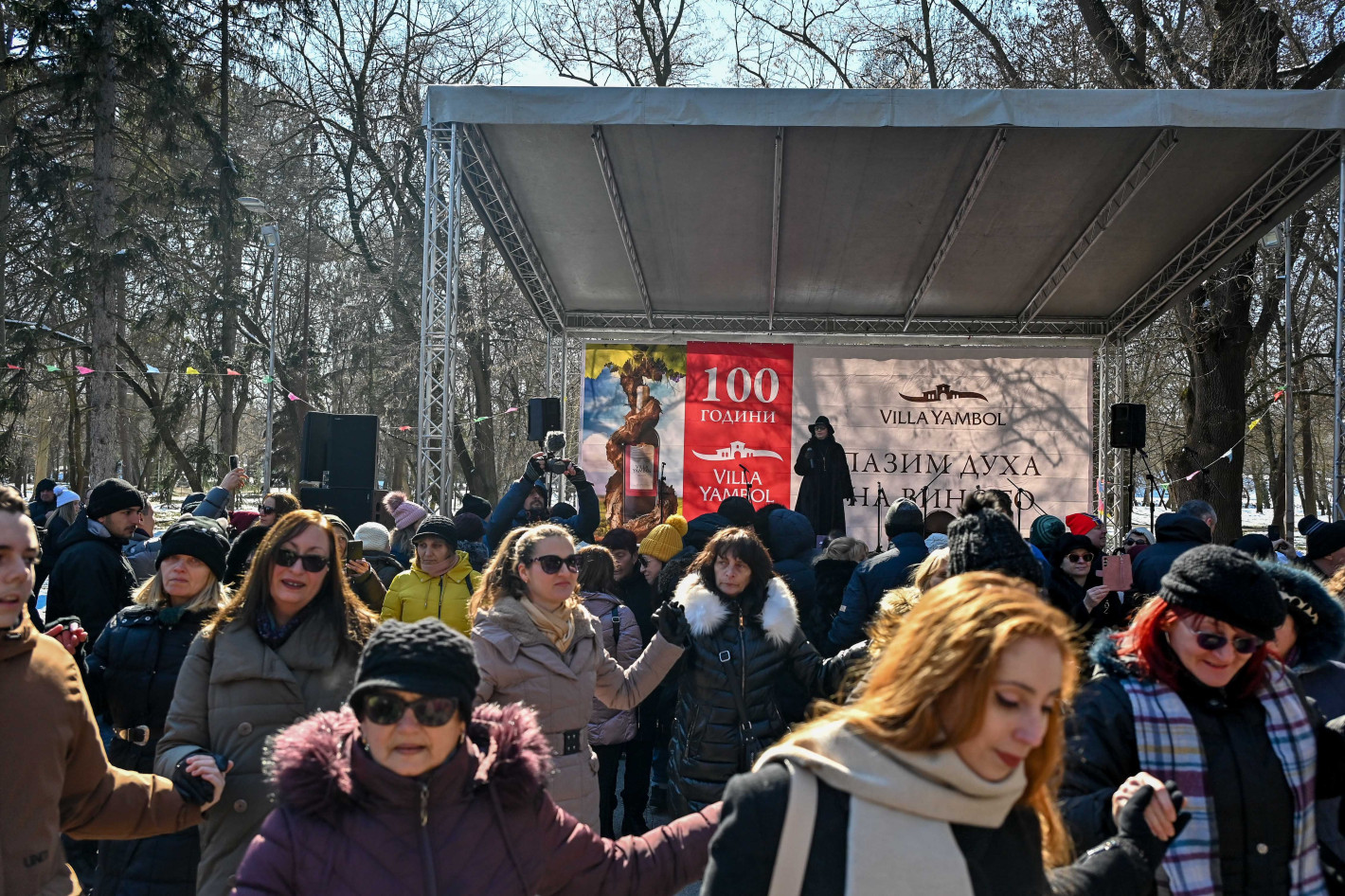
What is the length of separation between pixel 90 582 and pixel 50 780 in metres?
2.59

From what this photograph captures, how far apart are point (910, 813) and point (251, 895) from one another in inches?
42.3

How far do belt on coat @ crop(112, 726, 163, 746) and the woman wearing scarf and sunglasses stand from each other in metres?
0.95

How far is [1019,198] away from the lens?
421 inches

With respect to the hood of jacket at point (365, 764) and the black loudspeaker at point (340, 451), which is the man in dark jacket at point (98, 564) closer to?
the hood of jacket at point (365, 764)

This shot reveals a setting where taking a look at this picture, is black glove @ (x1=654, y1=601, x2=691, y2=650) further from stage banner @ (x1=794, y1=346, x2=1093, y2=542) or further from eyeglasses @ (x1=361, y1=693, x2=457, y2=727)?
stage banner @ (x1=794, y1=346, x2=1093, y2=542)

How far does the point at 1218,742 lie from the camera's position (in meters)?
2.20

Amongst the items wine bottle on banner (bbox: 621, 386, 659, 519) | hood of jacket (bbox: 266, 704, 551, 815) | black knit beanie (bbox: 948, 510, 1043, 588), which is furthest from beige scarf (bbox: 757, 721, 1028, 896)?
wine bottle on banner (bbox: 621, 386, 659, 519)

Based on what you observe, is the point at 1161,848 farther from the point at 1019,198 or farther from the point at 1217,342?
the point at 1217,342

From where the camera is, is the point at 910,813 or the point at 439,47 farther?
the point at 439,47

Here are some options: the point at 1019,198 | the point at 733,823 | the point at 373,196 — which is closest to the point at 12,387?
the point at 373,196

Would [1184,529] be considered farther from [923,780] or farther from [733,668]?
[923,780]

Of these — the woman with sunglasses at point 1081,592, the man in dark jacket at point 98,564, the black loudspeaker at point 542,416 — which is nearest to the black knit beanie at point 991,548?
the woman with sunglasses at point 1081,592

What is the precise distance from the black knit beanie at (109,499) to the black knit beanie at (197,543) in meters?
1.33

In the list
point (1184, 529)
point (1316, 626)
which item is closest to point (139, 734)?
point (1316, 626)
